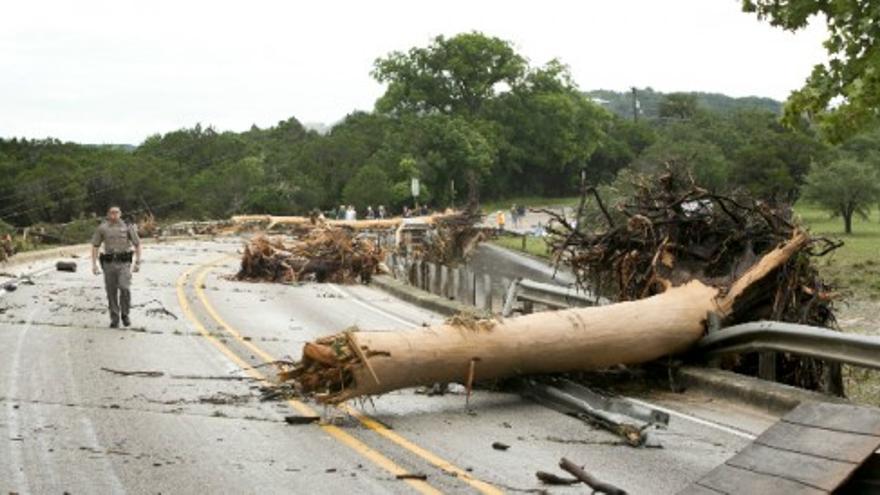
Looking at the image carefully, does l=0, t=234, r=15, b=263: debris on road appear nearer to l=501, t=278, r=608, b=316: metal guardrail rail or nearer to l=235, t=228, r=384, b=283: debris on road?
l=235, t=228, r=384, b=283: debris on road

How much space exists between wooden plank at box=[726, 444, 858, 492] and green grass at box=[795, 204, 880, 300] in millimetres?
10614

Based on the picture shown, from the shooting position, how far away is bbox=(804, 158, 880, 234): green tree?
54.5 meters

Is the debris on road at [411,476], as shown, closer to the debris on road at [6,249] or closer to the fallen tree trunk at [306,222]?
the debris on road at [6,249]

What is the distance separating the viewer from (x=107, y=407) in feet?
30.8

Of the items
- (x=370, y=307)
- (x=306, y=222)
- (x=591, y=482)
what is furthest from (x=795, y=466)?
(x=306, y=222)

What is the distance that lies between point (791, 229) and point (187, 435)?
6.70 meters

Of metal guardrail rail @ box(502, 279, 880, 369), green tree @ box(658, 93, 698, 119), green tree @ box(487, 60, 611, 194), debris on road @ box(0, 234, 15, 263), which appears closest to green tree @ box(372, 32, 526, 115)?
green tree @ box(487, 60, 611, 194)

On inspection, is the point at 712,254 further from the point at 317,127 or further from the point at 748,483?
the point at 317,127

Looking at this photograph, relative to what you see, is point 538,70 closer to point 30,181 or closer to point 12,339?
point 30,181

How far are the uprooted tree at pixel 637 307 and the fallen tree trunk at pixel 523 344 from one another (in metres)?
0.01

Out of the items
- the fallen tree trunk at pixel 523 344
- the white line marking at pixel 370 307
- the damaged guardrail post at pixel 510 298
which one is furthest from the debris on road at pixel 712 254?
the white line marking at pixel 370 307

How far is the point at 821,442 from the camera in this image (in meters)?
6.15

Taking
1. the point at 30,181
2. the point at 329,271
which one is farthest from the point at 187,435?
the point at 30,181

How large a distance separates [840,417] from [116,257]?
38.7ft
